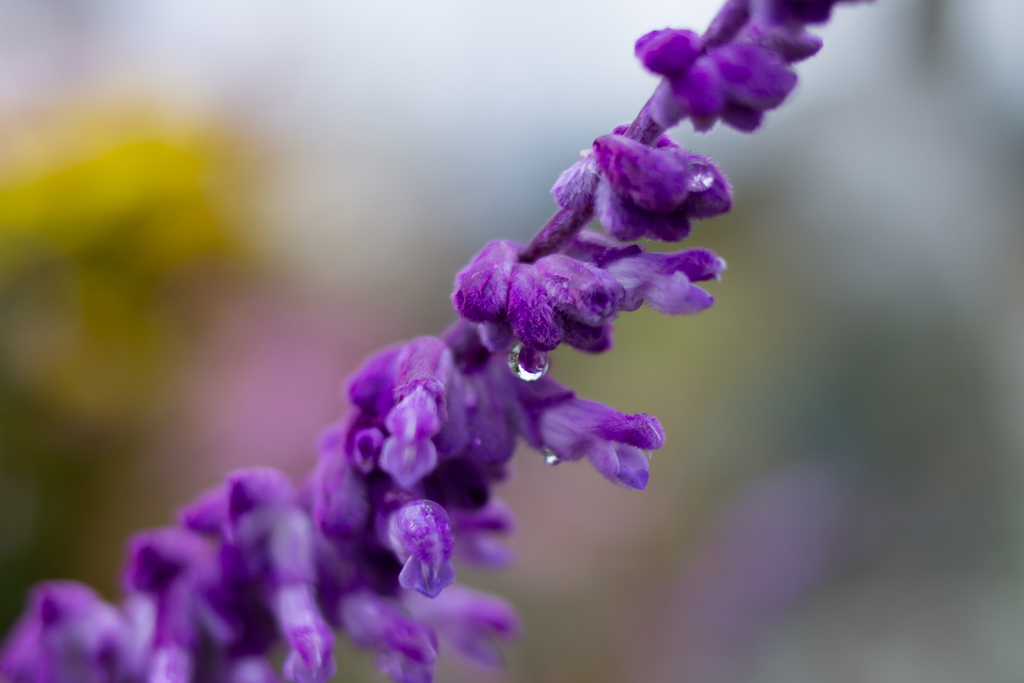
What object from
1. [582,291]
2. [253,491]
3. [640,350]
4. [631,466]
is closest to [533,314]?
[582,291]

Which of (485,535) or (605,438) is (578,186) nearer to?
(605,438)

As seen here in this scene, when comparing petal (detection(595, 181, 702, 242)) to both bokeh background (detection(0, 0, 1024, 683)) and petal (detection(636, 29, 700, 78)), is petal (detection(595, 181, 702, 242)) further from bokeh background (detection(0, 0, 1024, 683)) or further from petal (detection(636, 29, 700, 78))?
bokeh background (detection(0, 0, 1024, 683))

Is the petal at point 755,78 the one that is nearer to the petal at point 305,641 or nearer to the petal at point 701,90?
the petal at point 701,90

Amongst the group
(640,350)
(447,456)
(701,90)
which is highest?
(701,90)

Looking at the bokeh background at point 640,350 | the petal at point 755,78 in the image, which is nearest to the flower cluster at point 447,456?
the petal at point 755,78

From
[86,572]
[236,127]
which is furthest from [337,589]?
[236,127]

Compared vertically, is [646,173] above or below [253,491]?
above

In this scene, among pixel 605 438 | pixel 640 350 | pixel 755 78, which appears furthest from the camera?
pixel 640 350
